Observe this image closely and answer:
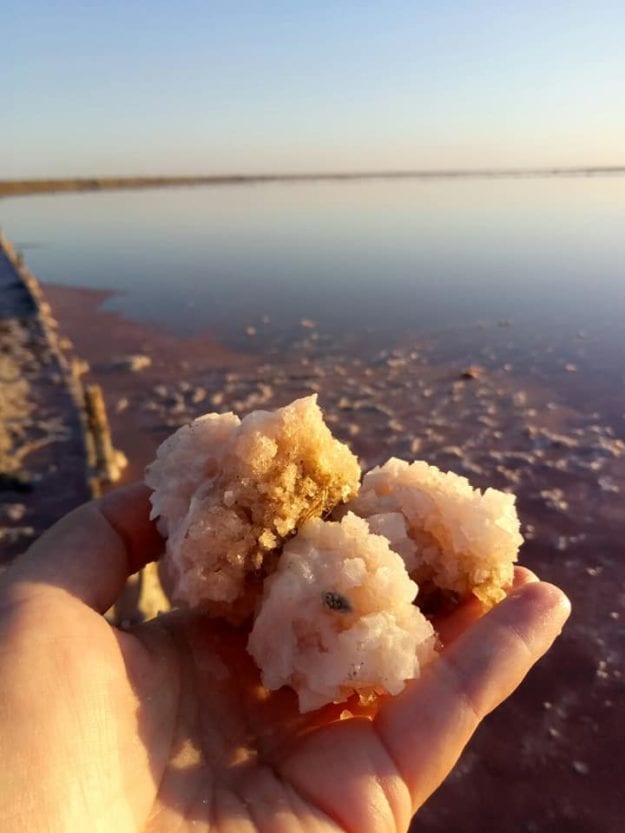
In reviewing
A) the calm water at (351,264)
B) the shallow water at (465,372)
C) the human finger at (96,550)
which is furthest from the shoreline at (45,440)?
the human finger at (96,550)

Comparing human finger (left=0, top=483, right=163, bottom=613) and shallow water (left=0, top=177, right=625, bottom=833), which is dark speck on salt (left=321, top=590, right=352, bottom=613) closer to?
human finger (left=0, top=483, right=163, bottom=613)

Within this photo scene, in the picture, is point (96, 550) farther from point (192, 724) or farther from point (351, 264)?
point (351, 264)

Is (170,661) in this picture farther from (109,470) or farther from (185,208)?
(185,208)

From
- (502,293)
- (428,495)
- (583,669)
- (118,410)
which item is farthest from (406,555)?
(502,293)

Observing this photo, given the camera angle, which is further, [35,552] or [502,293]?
[502,293]

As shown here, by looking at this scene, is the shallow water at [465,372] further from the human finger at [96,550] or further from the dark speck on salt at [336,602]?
the human finger at [96,550]
